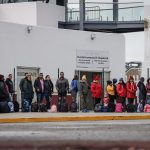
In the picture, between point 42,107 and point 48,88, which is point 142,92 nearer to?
point 48,88

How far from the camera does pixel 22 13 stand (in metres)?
34.5

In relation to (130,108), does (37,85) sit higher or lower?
higher

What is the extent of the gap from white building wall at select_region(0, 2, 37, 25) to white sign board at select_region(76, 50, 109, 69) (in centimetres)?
789

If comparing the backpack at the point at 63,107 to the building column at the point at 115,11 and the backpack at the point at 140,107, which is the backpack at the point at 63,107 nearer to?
the backpack at the point at 140,107

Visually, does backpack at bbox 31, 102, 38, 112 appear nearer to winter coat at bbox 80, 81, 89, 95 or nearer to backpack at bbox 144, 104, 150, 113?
winter coat at bbox 80, 81, 89, 95

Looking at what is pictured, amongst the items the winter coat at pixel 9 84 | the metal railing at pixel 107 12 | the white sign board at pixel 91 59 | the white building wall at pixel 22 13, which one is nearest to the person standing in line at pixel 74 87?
the winter coat at pixel 9 84

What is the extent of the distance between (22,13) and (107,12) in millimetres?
5381

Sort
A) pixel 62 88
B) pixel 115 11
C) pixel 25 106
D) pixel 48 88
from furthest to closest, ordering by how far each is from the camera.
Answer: pixel 115 11 < pixel 48 88 < pixel 62 88 < pixel 25 106

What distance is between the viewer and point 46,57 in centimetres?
2578

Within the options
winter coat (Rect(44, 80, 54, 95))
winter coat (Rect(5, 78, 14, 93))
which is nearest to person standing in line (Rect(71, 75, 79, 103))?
winter coat (Rect(44, 80, 54, 95))

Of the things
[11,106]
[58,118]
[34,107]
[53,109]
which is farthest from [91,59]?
[58,118]

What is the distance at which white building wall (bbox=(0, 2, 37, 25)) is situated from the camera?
34406 millimetres

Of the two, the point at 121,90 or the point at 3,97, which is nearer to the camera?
the point at 3,97

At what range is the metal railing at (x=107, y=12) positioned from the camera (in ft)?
111
